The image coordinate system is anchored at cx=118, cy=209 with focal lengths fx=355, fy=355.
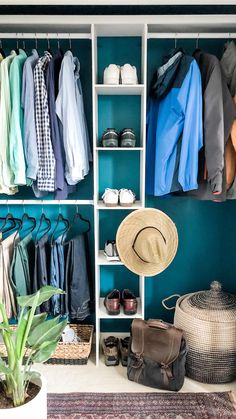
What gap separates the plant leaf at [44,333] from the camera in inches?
58.7

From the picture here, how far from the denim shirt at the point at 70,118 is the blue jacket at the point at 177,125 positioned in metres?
0.48

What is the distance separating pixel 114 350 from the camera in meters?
2.40

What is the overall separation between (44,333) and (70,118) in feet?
3.98

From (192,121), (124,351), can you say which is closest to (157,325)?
(124,351)

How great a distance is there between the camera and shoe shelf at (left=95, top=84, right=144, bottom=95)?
2148 mm

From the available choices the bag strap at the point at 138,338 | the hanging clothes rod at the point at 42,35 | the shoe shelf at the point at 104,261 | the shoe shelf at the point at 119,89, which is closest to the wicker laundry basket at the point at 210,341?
the bag strap at the point at 138,338

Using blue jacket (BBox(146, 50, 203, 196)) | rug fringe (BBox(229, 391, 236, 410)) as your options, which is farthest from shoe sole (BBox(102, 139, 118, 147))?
rug fringe (BBox(229, 391, 236, 410))

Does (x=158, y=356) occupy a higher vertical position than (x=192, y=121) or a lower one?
lower

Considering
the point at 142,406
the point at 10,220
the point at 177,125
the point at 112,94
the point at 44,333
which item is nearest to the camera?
the point at 44,333

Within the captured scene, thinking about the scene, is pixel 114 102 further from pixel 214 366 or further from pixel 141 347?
pixel 214 366

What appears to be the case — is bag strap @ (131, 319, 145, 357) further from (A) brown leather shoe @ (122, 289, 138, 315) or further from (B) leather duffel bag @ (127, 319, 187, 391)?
(A) brown leather shoe @ (122, 289, 138, 315)

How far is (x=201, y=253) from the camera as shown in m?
2.64

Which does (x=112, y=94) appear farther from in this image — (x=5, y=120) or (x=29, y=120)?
(x=5, y=120)

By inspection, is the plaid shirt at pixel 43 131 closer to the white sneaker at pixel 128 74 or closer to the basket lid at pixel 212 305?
the white sneaker at pixel 128 74
